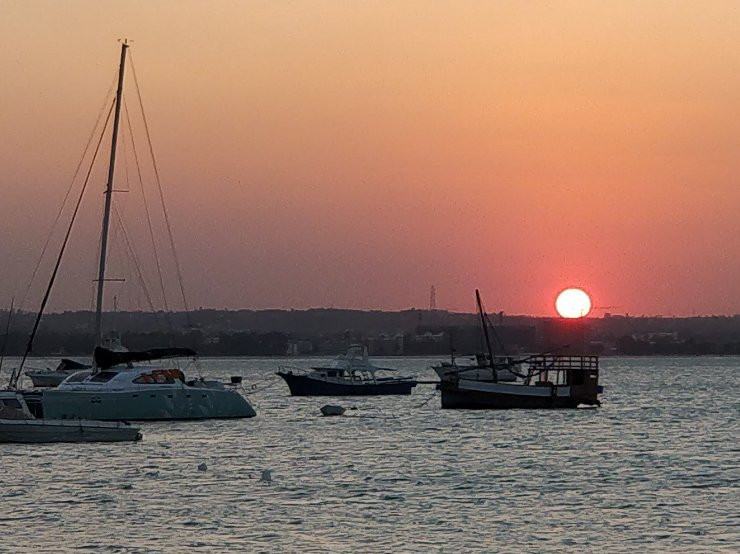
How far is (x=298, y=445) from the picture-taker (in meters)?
70.5

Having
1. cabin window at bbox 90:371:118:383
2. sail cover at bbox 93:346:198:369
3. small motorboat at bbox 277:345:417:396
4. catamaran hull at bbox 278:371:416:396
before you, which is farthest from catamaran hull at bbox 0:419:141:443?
catamaran hull at bbox 278:371:416:396

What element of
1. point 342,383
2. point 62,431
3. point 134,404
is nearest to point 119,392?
point 134,404

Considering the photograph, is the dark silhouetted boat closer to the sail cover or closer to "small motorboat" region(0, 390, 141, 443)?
the sail cover

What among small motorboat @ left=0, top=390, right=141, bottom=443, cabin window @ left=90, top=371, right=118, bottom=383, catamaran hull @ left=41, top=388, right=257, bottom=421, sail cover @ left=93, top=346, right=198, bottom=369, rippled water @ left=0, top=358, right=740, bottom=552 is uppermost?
sail cover @ left=93, top=346, right=198, bottom=369

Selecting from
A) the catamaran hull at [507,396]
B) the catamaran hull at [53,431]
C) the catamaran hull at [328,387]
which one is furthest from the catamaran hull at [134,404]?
the catamaran hull at [328,387]

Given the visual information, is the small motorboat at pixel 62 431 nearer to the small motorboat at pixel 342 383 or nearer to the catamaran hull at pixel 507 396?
the catamaran hull at pixel 507 396

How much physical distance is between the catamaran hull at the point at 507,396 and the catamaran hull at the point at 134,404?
24560 millimetres

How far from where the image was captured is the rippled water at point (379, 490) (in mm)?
37031

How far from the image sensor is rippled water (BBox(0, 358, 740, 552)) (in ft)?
121

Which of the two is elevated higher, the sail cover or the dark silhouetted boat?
the sail cover

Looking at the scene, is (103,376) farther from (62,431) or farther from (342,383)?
(342,383)

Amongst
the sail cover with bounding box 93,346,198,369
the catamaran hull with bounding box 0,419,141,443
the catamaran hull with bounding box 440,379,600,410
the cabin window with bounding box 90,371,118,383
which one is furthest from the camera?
the catamaran hull with bounding box 440,379,600,410

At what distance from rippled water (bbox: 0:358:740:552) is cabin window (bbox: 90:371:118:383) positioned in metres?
2.99

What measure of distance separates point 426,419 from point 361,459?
118 ft
